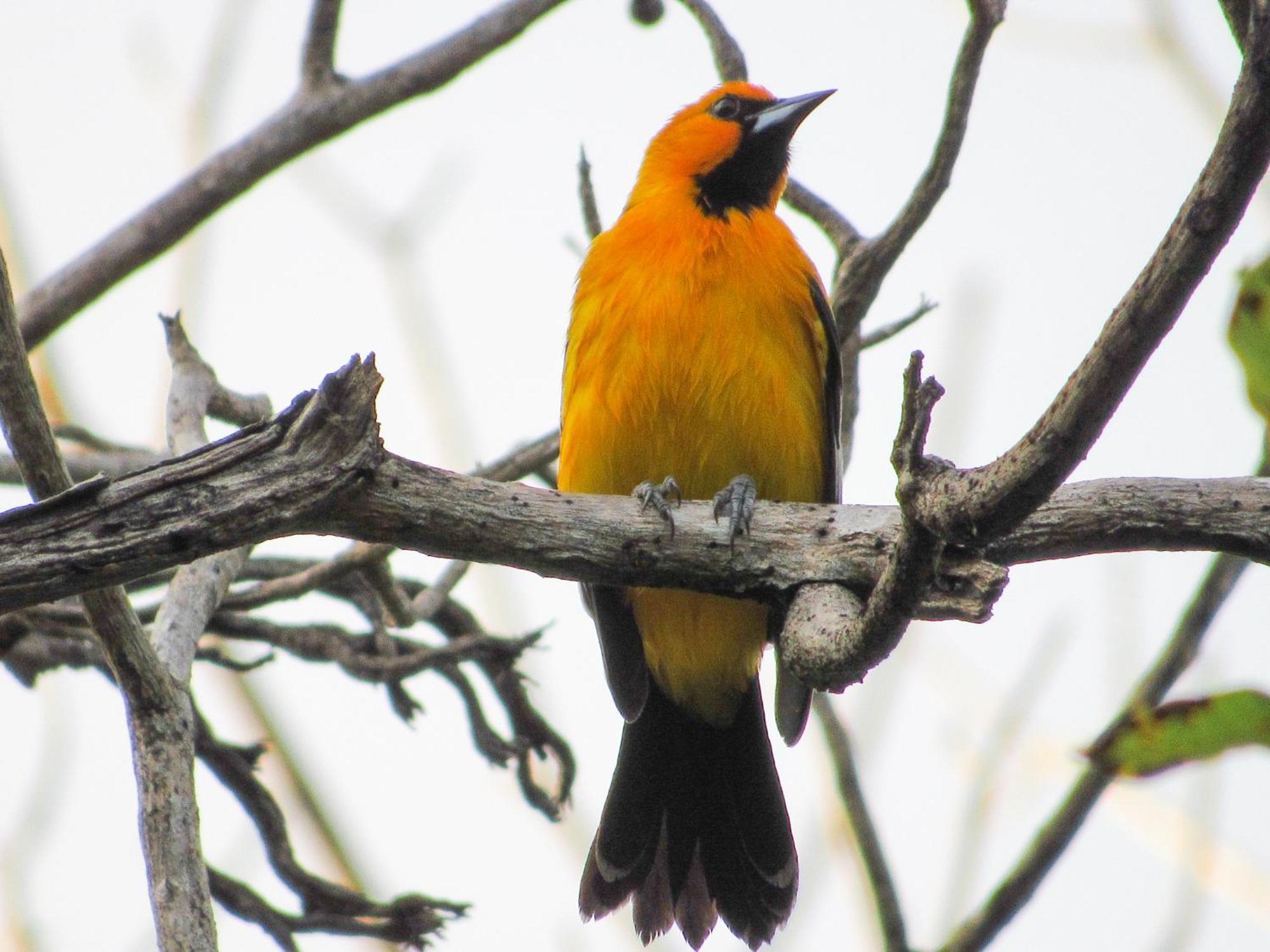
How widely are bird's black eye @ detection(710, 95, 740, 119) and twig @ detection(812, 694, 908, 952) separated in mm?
2417

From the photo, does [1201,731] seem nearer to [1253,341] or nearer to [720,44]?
[1253,341]

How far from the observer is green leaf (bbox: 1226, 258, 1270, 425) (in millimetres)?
1270

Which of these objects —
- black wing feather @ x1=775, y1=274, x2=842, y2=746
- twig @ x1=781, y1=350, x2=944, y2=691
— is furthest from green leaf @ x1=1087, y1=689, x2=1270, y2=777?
black wing feather @ x1=775, y1=274, x2=842, y2=746

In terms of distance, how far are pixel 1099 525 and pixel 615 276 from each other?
2.11 m

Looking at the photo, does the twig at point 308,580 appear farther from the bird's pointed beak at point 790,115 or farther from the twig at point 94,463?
the bird's pointed beak at point 790,115

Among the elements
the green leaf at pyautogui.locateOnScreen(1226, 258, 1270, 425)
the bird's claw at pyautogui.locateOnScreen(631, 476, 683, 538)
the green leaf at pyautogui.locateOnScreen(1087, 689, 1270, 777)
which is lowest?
the green leaf at pyautogui.locateOnScreen(1087, 689, 1270, 777)

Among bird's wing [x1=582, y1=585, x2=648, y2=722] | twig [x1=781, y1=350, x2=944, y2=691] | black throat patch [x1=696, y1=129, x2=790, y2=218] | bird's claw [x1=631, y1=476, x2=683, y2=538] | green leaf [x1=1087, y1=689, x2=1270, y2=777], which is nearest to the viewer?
green leaf [x1=1087, y1=689, x2=1270, y2=777]

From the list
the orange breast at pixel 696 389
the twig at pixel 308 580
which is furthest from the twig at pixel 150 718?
the orange breast at pixel 696 389

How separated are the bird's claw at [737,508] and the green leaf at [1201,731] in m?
1.88

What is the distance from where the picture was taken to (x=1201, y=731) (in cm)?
Result: 111

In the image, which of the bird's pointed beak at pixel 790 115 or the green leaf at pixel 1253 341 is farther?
the bird's pointed beak at pixel 790 115

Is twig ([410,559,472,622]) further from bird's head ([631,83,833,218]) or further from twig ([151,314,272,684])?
bird's head ([631,83,833,218])

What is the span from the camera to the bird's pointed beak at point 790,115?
17.2 ft

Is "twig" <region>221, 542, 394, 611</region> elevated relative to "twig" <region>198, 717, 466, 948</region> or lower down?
elevated
